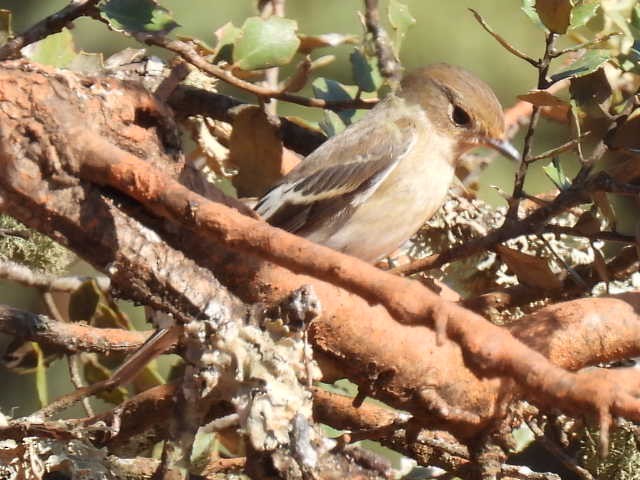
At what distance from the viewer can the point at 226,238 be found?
1.67m

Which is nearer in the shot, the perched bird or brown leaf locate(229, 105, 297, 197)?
brown leaf locate(229, 105, 297, 197)

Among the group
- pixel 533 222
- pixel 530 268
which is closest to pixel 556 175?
pixel 533 222

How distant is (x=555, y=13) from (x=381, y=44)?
0.92 metres

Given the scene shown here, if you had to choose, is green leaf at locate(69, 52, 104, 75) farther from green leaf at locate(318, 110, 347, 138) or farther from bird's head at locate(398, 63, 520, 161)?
bird's head at locate(398, 63, 520, 161)

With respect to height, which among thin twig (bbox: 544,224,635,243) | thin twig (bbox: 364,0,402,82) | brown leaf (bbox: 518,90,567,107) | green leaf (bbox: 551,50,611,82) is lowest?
thin twig (bbox: 544,224,635,243)

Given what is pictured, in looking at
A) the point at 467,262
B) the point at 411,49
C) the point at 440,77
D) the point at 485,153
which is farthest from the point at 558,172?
the point at 411,49

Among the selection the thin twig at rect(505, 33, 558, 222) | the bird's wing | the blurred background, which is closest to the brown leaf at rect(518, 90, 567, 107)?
the thin twig at rect(505, 33, 558, 222)

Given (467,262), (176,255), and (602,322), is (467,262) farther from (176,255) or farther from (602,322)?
(176,255)

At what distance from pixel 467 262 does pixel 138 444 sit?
3.59 ft

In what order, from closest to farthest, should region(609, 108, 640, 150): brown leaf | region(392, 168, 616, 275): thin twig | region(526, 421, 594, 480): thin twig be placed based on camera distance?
region(526, 421, 594, 480): thin twig < region(392, 168, 616, 275): thin twig < region(609, 108, 640, 150): brown leaf

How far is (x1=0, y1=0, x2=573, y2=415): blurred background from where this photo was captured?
191 inches

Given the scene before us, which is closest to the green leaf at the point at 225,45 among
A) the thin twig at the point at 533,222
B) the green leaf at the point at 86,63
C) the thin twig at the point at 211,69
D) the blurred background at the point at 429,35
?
the thin twig at the point at 211,69

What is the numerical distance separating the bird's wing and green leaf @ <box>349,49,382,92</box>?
23 cm

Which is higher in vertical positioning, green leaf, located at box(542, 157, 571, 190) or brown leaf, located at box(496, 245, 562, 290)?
green leaf, located at box(542, 157, 571, 190)
